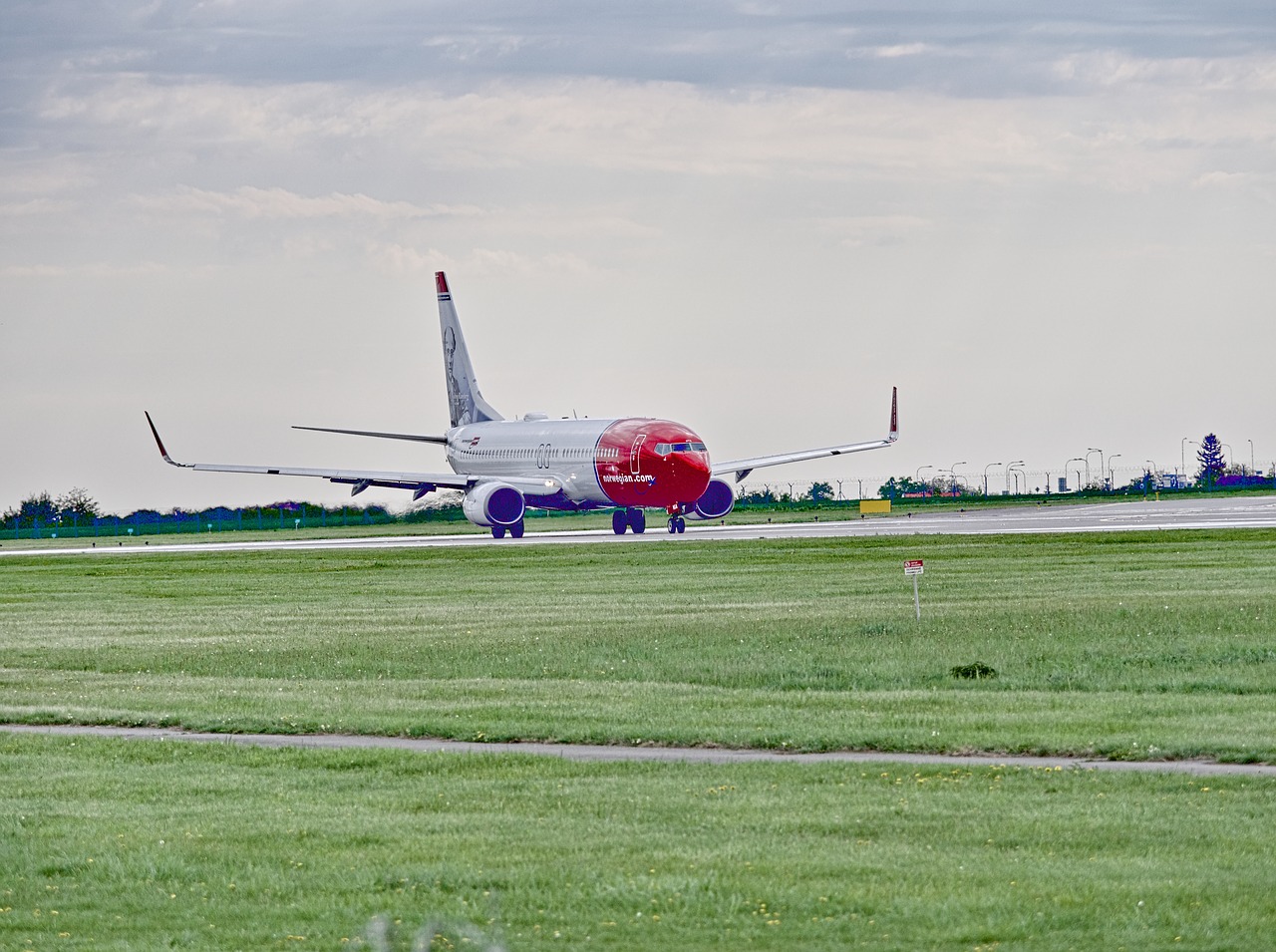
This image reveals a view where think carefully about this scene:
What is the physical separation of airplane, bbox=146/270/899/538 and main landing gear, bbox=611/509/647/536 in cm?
4

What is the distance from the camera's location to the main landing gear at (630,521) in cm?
7669

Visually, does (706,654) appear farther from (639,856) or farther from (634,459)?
Result: (634,459)

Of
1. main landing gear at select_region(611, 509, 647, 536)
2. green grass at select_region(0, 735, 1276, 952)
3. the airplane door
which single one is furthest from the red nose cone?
green grass at select_region(0, 735, 1276, 952)

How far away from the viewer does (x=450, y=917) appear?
35.0ft

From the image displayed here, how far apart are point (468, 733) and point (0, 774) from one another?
4.37m

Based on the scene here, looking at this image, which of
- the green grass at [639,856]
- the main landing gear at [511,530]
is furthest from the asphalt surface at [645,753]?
the main landing gear at [511,530]

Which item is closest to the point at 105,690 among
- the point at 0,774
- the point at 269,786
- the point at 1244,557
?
the point at 0,774

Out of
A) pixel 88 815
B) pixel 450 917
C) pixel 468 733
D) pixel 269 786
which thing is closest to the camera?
pixel 450 917

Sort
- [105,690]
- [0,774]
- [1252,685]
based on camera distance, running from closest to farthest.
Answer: [0,774] → [1252,685] → [105,690]

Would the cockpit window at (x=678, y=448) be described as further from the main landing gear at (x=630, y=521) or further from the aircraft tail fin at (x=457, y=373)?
the aircraft tail fin at (x=457, y=373)

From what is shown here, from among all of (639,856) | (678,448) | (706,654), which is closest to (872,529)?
(678,448)

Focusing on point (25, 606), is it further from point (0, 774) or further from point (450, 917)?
point (450, 917)

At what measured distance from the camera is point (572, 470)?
73562 millimetres

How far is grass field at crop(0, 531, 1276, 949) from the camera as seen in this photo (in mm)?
10719
